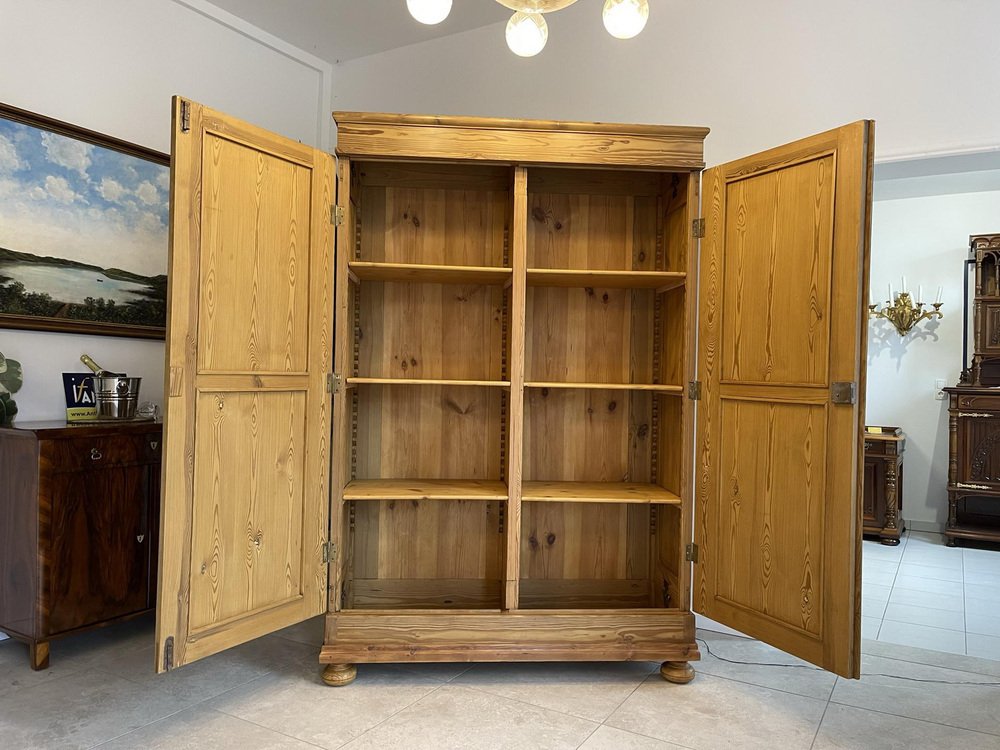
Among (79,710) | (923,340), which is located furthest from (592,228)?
(923,340)

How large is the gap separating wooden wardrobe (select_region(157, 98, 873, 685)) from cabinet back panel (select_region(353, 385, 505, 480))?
0.01 m

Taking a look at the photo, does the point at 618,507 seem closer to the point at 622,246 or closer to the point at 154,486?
the point at 622,246

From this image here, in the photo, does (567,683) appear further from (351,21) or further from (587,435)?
(351,21)

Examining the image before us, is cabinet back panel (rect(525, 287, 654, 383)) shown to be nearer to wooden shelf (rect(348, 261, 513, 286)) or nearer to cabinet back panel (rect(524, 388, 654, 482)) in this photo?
cabinet back panel (rect(524, 388, 654, 482))

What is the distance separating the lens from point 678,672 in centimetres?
259

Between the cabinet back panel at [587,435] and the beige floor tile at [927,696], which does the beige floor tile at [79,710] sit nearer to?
the cabinet back panel at [587,435]

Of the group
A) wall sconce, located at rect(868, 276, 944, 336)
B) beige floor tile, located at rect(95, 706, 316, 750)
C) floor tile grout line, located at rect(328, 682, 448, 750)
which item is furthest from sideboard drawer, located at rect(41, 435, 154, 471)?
wall sconce, located at rect(868, 276, 944, 336)

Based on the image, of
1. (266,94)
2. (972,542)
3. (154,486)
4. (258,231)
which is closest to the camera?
(258,231)

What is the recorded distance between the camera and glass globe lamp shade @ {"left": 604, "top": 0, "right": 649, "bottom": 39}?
5.98ft

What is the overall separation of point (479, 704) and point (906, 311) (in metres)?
5.21

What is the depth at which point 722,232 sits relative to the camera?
2559 millimetres

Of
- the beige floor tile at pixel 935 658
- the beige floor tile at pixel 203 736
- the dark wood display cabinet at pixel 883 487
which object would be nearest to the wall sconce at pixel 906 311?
the dark wood display cabinet at pixel 883 487

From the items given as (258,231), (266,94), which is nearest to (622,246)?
(258,231)

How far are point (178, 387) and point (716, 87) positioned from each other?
2.67 metres
